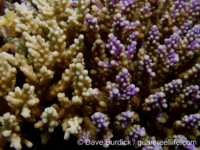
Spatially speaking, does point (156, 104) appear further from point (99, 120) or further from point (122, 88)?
point (99, 120)

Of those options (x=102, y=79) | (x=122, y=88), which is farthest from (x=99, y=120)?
(x=102, y=79)

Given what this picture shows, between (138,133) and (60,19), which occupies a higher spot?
(60,19)

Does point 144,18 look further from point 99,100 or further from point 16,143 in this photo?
point 16,143

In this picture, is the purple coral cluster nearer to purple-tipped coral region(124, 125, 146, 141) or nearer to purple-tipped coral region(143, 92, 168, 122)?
purple-tipped coral region(143, 92, 168, 122)

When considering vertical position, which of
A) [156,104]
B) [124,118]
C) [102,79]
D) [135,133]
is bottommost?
[135,133]

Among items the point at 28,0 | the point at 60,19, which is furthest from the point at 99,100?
the point at 28,0

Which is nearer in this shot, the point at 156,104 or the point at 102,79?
the point at 156,104

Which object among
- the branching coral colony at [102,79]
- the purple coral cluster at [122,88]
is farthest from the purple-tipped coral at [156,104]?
the purple coral cluster at [122,88]

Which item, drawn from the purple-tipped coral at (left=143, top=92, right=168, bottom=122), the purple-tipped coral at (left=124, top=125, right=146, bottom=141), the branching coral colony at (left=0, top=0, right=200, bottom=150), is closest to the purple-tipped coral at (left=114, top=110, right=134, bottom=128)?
the branching coral colony at (left=0, top=0, right=200, bottom=150)
